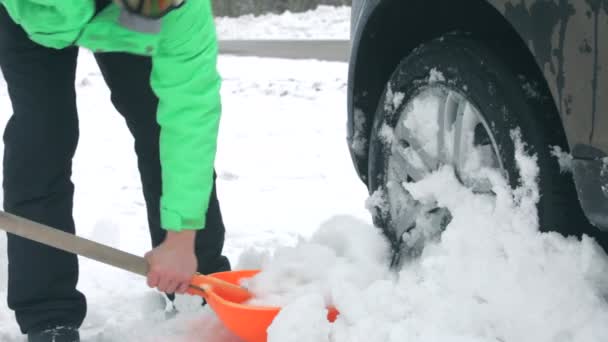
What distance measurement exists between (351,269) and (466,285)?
0.38 m

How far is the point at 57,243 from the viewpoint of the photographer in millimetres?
1730

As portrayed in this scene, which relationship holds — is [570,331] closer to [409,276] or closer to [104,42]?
[409,276]

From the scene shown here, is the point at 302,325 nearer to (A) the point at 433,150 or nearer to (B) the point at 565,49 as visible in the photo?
(A) the point at 433,150

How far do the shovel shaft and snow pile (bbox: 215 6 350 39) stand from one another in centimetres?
1217

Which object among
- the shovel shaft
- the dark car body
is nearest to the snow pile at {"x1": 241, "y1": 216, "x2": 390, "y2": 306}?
the shovel shaft

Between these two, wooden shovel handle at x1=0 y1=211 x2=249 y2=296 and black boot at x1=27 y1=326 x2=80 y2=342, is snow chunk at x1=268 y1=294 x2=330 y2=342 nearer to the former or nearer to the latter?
wooden shovel handle at x1=0 y1=211 x2=249 y2=296

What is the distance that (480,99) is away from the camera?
160 centimetres

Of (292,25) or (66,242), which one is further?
(292,25)

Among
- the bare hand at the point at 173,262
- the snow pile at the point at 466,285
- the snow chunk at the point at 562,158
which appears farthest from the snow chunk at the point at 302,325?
the snow chunk at the point at 562,158

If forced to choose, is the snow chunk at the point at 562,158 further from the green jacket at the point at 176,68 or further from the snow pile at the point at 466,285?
the green jacket at the point at 176,68

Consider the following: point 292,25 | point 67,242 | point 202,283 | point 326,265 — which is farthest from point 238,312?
point 292,25

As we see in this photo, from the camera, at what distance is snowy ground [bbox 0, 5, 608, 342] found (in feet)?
4.87

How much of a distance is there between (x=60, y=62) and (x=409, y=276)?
0.96 m

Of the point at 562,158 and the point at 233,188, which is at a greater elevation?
the point at 562,158
